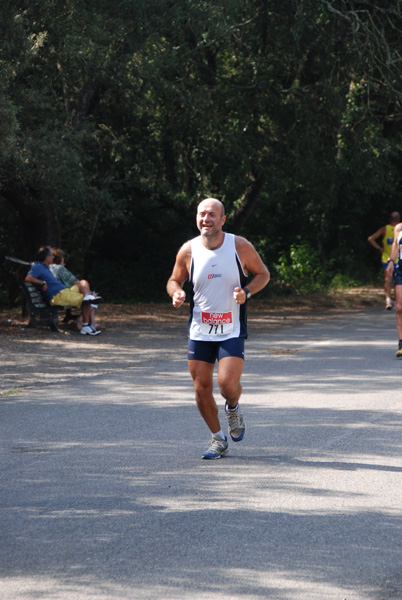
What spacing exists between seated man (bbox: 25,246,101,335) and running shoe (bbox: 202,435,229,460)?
8212 millimetres

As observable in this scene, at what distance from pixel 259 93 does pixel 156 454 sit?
12.6 metres

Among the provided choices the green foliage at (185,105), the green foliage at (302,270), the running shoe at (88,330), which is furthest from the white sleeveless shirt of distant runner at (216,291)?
the green foliage at (302,270)

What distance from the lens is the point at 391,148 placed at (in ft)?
63.3

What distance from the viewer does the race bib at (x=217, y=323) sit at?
6332mm

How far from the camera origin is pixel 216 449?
6.45 m

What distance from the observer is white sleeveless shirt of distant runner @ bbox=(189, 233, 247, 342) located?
20.7 feet

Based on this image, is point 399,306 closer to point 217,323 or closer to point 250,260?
point 250,260

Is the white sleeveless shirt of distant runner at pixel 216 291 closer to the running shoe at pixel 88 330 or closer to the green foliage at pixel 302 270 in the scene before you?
the running shoe at pixel 88 330

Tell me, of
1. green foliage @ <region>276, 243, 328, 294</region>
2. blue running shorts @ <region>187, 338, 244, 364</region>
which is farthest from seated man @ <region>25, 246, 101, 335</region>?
green foliage @ <region>276, 243, 328, 294</region>

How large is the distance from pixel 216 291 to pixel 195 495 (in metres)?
1.53

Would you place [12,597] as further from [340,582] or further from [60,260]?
[60,260]

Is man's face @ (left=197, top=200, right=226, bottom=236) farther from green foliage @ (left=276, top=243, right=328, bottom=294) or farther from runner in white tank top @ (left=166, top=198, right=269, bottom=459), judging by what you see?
green foliage @ (left=276, top=243, right=328, bottom=294)

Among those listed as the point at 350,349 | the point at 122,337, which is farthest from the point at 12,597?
the point at 122,337

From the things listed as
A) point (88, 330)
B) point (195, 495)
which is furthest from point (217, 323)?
point (88, 330)
